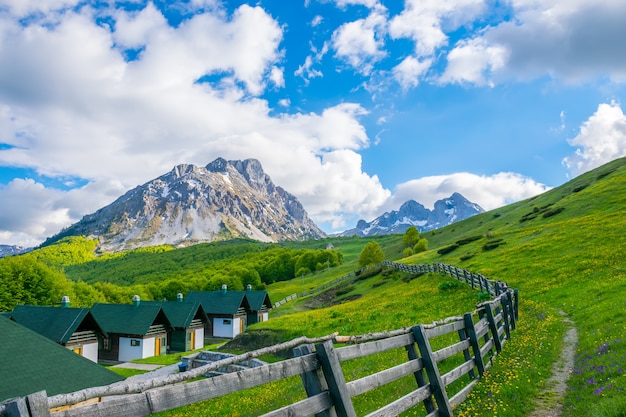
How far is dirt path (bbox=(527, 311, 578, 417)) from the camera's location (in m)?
9.37

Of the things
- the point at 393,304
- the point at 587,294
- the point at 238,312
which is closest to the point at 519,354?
the point at 587,294

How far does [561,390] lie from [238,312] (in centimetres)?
6884

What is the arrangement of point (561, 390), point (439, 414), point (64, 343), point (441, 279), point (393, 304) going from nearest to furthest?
point (439, 414), point (561, 390), point (393, 304), point (441, 279), point (64, 343)

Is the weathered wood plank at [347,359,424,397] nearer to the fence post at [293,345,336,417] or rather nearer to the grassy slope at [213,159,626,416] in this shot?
the fence post at [293,345,336,417]

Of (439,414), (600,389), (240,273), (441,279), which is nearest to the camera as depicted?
(439,414)

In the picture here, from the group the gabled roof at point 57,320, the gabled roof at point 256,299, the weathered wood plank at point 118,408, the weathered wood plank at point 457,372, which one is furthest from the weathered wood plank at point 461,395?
A: the gabled roof at point 256,299

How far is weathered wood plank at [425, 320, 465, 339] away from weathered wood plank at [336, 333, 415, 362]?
2.36 ft

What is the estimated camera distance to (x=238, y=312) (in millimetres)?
74750

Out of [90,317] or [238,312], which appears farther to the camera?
[238,312]

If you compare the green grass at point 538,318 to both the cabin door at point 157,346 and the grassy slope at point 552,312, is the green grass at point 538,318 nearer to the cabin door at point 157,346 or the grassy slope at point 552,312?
the grassy slope at point 552,312

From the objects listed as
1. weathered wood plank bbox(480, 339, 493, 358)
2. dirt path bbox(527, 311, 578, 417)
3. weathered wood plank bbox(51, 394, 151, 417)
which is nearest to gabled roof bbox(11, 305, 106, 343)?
weathered wood plank bbox(480, 339, 493, 358)

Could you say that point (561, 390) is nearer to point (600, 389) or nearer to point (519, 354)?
point (600, 389)

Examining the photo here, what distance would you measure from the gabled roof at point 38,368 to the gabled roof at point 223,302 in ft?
150

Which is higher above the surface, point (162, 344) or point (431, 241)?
point (431, 241)
